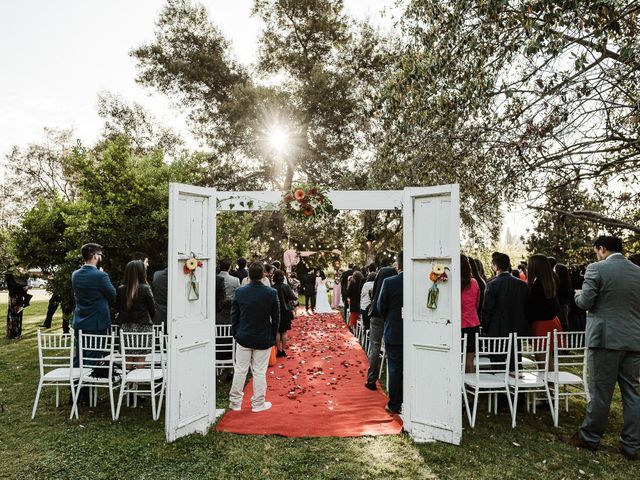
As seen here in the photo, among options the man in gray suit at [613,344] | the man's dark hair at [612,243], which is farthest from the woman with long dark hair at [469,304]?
the man's dark hair at [612,243]

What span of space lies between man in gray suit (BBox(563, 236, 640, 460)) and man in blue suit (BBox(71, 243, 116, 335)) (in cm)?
553

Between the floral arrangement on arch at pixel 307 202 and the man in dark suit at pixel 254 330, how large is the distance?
0.84 metres

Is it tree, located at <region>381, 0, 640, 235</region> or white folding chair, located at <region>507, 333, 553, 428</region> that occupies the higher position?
tree, located at <region>381, 0, 640, 235</region>

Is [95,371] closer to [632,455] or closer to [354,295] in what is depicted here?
[632,455]

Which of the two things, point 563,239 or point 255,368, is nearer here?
point 255,368

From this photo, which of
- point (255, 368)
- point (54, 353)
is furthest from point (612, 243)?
point (54, 353)

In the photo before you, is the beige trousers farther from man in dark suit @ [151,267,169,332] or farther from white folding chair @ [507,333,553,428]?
white folding chair @ [507,333,553,428]

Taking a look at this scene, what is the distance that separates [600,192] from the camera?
943cm

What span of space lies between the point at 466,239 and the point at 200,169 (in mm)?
9448

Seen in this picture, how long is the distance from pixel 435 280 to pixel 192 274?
260cm

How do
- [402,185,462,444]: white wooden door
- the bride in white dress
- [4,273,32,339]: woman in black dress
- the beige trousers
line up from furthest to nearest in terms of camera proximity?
the bride in white dress, [4,273,32,339]: woman in black dress, the beige trousers, [402,185,462,444]: white wooden door

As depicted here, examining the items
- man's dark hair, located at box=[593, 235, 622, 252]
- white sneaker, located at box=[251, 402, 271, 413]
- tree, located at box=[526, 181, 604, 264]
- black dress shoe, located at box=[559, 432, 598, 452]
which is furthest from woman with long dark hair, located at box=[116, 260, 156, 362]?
tree, located at box=[526, 181, 604, 264]

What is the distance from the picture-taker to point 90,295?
5750mm

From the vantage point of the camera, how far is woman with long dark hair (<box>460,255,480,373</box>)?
5.67 meters
